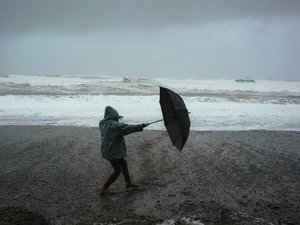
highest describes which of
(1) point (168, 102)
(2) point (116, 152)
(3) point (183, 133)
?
(1) point (168, 102)

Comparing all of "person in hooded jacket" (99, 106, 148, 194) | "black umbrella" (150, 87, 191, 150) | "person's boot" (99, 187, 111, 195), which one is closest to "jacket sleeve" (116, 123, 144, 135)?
"person in hooded jacket" (99, 106, 148, 194)

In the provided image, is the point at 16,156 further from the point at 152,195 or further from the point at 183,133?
the point at 183,133

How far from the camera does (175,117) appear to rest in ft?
19.1

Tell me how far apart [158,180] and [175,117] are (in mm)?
1732

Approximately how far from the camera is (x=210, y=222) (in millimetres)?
4996

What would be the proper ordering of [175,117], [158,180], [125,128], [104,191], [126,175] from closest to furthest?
[125,128]
[175,117]
[104,191]
[126,175]
[158,180]

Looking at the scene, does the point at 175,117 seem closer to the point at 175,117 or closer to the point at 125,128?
the point at 175,117

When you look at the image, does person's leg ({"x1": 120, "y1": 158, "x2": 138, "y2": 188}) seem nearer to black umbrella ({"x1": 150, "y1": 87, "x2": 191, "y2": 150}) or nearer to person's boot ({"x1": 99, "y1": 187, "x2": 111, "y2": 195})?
person's boot ({"x1": 99, "y1": 187, "x2": 111, "y2": 195})

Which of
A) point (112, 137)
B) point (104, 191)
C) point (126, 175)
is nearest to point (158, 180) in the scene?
point (126, 175)

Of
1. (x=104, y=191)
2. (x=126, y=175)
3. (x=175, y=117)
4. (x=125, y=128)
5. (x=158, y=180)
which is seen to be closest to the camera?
(x=125, y=128)

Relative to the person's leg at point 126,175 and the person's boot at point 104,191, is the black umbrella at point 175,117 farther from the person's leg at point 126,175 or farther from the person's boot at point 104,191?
the person's boot at point 104,191

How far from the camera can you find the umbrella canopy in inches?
225

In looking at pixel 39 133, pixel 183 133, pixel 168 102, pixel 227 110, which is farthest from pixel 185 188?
pixel 227 110

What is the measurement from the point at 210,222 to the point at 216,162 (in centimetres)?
332
